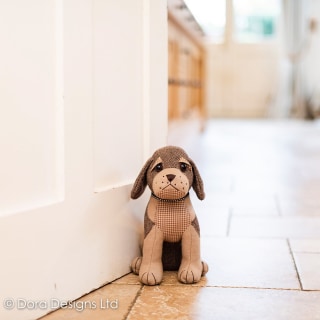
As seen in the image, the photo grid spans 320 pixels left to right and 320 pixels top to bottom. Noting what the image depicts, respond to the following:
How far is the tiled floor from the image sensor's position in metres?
1.03

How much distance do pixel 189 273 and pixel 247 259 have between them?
244 mm

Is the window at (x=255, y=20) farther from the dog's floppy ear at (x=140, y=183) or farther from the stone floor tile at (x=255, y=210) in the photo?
the dog's floppy ear at (x=140, y=183)

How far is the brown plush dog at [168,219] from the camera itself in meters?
1.18

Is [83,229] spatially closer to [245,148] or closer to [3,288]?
[3,288]

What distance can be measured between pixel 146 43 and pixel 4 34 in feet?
1.54

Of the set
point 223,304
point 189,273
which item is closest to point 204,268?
point 189,273

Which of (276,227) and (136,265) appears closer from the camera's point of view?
(136,265)

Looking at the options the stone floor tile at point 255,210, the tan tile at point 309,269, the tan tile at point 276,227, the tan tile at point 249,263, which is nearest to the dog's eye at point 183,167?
the tan tile at point 249,263

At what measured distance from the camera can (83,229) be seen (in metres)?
1.10

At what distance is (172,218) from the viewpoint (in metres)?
1.21

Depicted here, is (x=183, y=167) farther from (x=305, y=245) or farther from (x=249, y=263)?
(x=305, y=245)

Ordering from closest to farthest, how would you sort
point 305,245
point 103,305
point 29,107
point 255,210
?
Answer: point 29,107, point 103,305, point 305,245, point 255,210

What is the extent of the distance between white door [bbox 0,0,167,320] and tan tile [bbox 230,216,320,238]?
0.48 meters

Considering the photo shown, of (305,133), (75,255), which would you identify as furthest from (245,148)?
(75,255)
